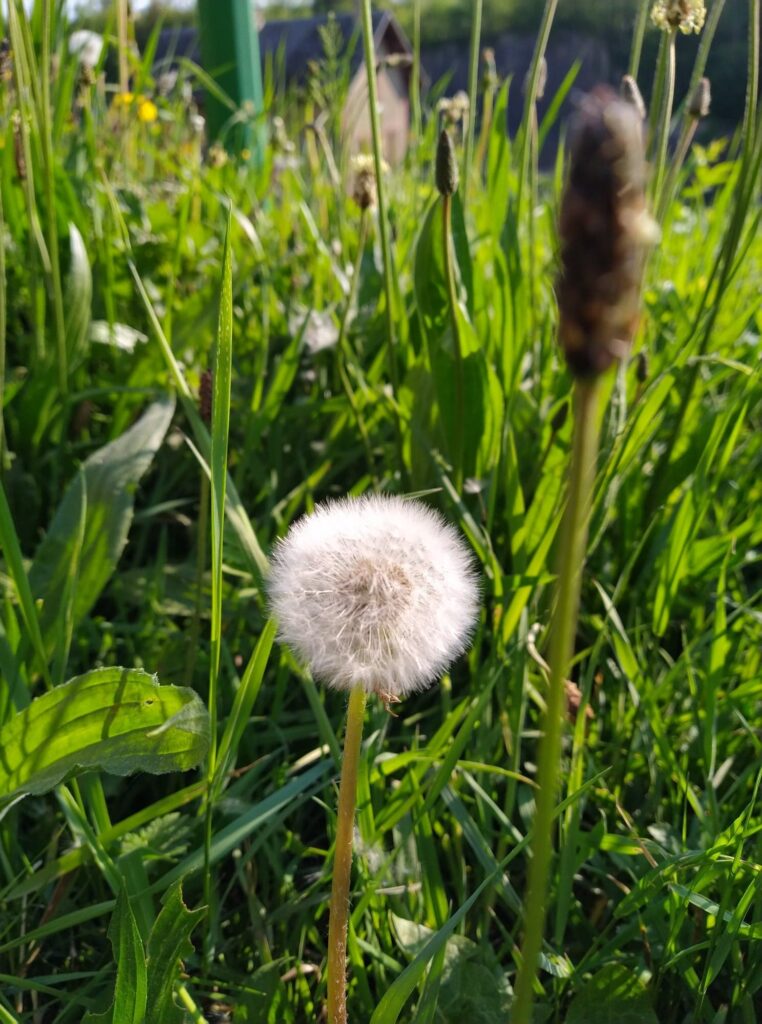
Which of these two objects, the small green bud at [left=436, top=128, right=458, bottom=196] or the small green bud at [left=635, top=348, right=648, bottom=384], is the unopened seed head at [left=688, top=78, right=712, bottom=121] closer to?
the small green bud at [left=635, top=348, right=648, bottom=384]

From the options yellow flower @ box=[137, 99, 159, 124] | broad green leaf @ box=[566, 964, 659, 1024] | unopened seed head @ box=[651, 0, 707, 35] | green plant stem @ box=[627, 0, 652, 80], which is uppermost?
unopened seed head @ box=[651, 0, 707, 35]

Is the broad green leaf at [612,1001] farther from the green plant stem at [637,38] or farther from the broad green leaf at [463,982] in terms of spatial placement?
the green plant stem at [637,38]

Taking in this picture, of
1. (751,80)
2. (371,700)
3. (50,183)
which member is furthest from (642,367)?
(50,183)

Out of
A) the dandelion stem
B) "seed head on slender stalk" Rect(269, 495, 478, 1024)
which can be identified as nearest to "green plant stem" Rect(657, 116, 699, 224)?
the dandelion stem

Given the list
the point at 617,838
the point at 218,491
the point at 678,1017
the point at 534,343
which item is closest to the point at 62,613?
the point at 218,491

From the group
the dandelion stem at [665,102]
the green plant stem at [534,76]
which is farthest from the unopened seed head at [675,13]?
the green plant stem at [534,76]

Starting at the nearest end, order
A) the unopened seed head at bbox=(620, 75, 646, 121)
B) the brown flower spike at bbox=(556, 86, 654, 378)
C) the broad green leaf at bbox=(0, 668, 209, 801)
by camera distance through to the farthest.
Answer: the brown flower spike at bbox=(556, 86, 654, 378) → the broad green leaf at bbox=(0, 668, 209, 801) → the unopened seed head at bbox=(620, 75, 646, 121)
